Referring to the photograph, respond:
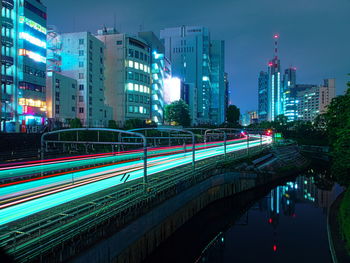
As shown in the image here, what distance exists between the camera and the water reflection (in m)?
20.9

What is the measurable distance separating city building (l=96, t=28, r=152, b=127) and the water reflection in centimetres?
4609

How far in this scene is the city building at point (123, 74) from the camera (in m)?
72.7

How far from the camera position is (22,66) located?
4962cm

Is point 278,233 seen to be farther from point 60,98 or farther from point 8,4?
point 8,4

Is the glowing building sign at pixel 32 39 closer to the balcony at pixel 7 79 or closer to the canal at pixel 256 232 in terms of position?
the balcony at pixel 7 79

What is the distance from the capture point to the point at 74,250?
11.3m

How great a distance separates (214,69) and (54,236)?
172 meters

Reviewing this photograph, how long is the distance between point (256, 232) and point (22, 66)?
4747 cm

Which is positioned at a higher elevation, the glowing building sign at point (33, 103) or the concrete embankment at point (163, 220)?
the glowing building sign at point (33, 103)

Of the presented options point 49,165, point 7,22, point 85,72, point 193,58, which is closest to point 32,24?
point 7,22

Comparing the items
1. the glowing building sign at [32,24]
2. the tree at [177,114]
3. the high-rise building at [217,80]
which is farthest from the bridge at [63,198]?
the high-rise building at [217,80]

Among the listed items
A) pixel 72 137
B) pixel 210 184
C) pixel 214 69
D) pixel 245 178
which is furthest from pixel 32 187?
pixel 214 69

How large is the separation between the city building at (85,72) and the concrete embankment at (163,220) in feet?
132

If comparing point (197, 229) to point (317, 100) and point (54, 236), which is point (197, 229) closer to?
point (54, 236)
